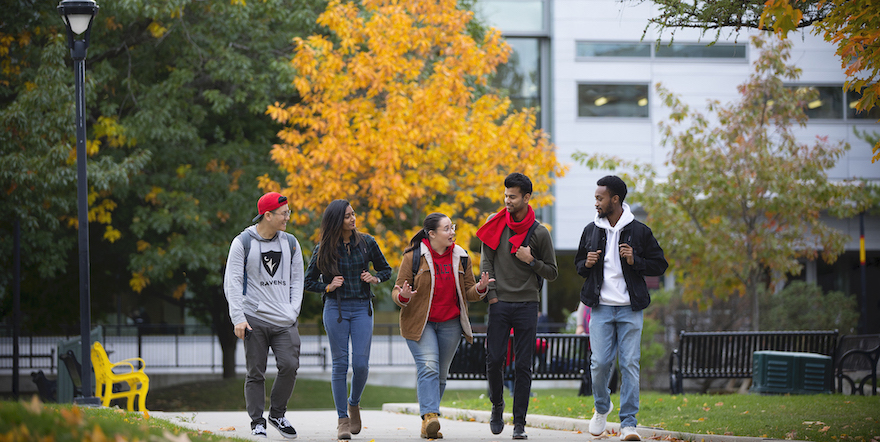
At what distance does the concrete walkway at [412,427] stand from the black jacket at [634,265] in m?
1.14

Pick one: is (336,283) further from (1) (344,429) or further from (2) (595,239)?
(2) (595,239)

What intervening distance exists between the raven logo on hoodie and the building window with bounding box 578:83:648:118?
71.2 feet

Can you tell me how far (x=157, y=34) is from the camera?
13.8 metres

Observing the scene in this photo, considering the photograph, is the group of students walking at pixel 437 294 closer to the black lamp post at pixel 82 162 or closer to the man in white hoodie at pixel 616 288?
the man in white hoodie at pixel 616 288

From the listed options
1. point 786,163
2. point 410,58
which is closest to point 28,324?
point 410,58

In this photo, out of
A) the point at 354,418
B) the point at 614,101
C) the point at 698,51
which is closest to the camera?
the point at 354,418

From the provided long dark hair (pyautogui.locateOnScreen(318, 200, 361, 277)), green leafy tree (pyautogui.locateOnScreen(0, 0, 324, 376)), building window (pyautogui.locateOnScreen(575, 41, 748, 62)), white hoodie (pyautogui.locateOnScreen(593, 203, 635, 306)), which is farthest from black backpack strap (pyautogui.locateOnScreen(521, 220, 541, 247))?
building window (pyautogui.locateOnScreen(575, 41, 748, 62))

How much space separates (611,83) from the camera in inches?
1069

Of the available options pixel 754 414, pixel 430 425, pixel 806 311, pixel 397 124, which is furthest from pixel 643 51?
pixel 430 425

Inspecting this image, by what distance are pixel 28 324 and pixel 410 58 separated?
13.2 m

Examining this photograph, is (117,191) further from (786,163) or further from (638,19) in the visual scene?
(638,19)

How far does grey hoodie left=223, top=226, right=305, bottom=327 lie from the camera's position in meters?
6.49

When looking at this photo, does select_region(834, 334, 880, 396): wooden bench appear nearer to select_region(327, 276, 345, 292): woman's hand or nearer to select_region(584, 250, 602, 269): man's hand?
select_region(584, 250, 602, 269): man's hand

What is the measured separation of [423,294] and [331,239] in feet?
2.82
